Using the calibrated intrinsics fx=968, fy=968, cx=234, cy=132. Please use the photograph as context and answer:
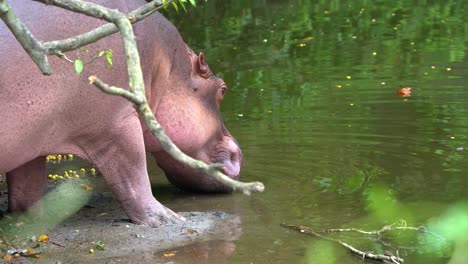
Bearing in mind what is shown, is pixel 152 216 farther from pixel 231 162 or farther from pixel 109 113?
pixel 231 162

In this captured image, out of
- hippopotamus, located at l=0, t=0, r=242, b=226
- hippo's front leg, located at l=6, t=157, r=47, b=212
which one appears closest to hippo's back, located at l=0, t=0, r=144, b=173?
hippopotamus, located at l=0, t=0, r=242, b=226

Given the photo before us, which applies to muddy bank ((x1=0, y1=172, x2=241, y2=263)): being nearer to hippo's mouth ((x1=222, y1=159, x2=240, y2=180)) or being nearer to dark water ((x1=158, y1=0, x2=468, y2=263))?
dark water ((x1=158, y1=0, x2=468, y2=263))

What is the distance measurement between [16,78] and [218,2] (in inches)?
362

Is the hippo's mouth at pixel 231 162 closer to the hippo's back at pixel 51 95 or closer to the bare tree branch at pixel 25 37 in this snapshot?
the hippo's back at pixel 51 95

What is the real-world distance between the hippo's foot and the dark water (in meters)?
0.42

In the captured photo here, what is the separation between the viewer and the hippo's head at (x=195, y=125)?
5508 millimetres

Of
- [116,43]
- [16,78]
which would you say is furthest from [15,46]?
[116,43]

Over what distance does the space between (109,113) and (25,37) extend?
6.22 ft

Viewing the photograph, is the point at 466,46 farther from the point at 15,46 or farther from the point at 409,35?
the point at 15,46

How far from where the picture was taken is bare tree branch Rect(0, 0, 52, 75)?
3.07 meters

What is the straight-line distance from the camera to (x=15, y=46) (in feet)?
14.9

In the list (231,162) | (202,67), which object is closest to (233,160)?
(231,162)

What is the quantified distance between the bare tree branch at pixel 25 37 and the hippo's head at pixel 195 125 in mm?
2321

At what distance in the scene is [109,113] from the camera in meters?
4.97
